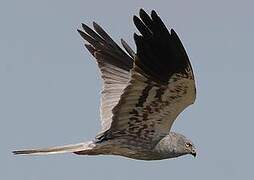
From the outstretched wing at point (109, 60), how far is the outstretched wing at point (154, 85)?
3.95ft

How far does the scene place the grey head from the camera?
14812mm

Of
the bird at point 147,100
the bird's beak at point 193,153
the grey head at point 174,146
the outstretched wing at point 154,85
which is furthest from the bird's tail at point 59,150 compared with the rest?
the bird's beak at point 193,153

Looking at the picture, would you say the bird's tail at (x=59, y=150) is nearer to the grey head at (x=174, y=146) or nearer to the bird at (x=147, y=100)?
the bird at (x=147, y=100)

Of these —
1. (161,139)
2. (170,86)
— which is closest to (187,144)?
(161,139)

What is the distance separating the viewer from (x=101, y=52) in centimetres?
1662

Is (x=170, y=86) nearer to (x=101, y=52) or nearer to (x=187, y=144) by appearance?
(x=187, y=144)

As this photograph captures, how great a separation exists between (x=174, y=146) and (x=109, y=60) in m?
2.29

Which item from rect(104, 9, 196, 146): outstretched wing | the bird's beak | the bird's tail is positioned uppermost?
rect(104, 9, 196, 146): outstretched wing

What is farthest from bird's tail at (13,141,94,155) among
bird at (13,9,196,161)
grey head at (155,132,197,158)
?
grey head at (155,132,197,158)

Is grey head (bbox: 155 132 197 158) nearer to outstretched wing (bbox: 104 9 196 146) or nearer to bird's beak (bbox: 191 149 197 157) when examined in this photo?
bird's beak (bbox: 191 149 197 157)

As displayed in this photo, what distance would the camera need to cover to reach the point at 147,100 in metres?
14.1

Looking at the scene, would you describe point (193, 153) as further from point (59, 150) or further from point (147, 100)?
point (59, 150)

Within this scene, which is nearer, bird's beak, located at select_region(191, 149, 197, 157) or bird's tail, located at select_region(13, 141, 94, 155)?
bird's tail, located at select_region(13, 141, 94, 155)

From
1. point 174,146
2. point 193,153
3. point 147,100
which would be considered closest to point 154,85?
point 147,100
